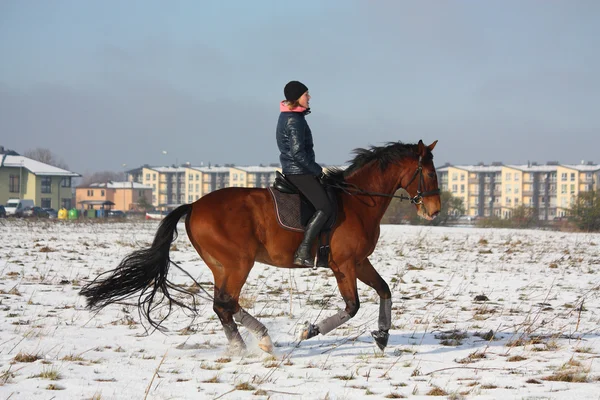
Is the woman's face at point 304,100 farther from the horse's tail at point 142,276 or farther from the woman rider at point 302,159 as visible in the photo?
the horse's tail at point 142,276

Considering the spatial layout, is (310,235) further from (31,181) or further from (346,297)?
(31,181)

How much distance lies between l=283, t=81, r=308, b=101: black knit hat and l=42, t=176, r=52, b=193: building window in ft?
329

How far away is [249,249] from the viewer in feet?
24.2

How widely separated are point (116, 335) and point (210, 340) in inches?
43.3

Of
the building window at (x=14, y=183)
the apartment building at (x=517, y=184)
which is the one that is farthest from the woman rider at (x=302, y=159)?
the apartment building at (x=517, y=184)

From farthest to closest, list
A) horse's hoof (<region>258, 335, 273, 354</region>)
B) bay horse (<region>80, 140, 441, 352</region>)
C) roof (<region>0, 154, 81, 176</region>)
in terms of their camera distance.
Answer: roof (<region>0, 154, 81, 176</region>) < bay horse (<region>80, 140, 441, 352</region>) < horse's hoof (<region>258, 335, 273, 354</region>)

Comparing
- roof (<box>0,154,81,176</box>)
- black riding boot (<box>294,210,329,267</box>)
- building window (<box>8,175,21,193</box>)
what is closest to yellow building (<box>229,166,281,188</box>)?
roof (<box>0,154,81,176</box>)

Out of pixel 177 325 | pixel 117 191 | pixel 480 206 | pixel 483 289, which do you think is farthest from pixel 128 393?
pixel 480 206

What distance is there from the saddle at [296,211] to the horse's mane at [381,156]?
454mm

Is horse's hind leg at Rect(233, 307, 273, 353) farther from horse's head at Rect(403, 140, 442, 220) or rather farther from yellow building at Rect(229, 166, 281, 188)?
yellow building at Rect(229, 166, 281, 188)

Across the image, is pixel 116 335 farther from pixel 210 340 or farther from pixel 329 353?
pixel 329 353

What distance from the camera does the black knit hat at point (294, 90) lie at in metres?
7.55

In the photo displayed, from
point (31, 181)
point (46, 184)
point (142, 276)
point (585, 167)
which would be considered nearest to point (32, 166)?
point (31, 181)

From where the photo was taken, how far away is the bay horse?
289 inches
